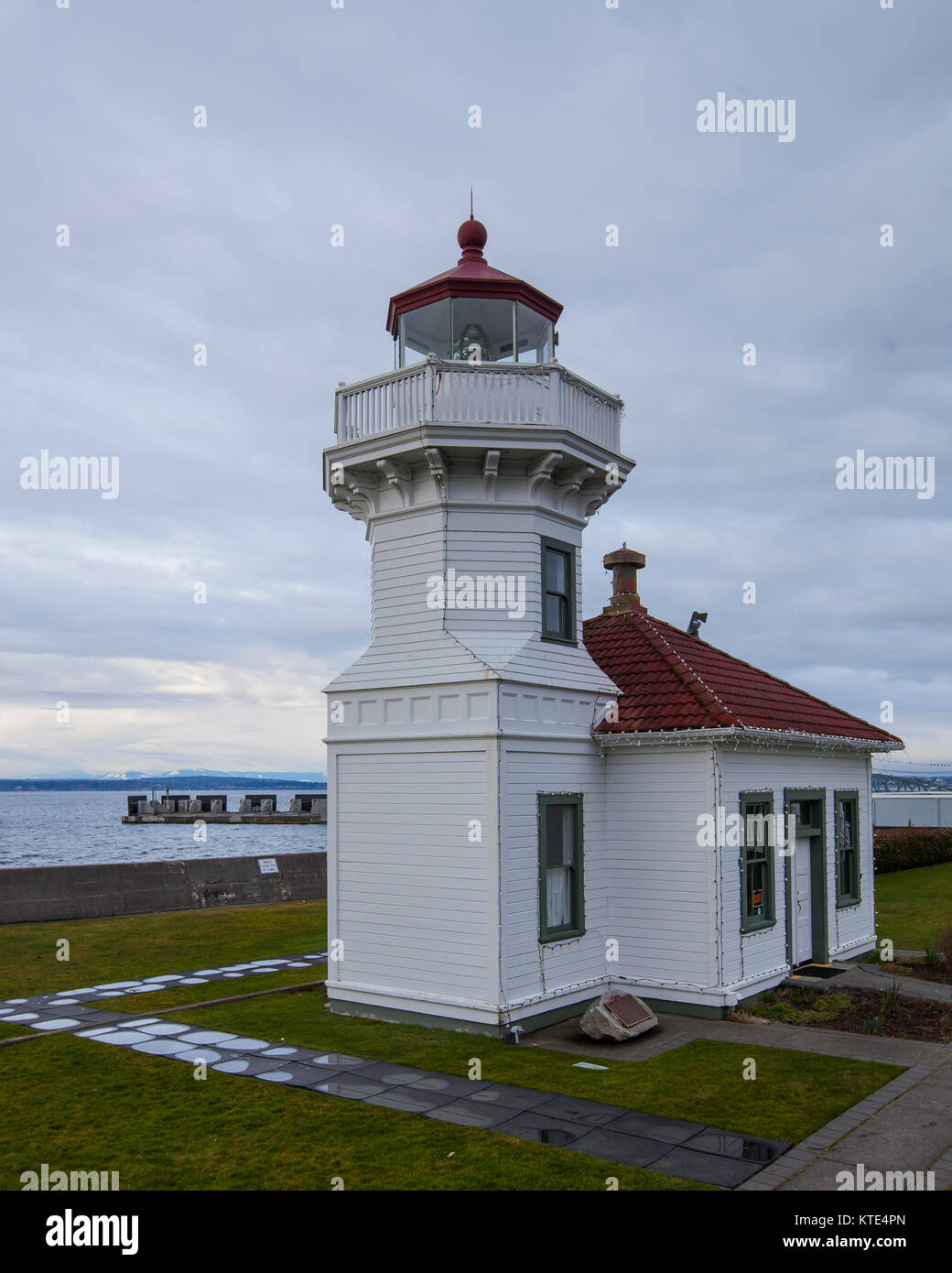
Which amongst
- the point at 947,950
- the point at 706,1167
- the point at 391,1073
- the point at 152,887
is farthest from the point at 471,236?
the point at 152,887

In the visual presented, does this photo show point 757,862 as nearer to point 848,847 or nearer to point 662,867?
point 662,867

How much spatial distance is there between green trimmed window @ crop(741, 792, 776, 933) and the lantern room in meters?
7.00

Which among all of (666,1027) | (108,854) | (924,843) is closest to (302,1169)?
(666,1027)

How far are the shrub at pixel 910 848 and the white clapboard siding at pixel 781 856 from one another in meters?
13.8

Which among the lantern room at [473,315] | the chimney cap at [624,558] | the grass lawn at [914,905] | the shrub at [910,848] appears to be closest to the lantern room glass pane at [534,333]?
the lantern room at [473,315]

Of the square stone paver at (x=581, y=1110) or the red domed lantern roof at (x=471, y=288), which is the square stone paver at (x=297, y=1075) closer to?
→ the square stone paver at (x=581, y=1110)

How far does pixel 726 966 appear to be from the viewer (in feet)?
41.3

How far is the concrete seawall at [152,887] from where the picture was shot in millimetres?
19984

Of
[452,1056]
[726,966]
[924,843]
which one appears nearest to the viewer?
[452,1056]

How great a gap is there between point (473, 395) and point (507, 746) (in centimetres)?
455

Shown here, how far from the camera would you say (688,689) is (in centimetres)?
1351
